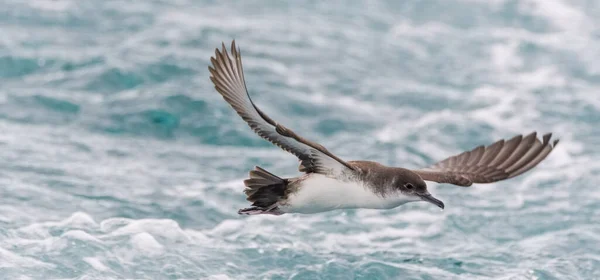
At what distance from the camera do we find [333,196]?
7957 mm

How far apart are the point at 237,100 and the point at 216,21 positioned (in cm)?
911

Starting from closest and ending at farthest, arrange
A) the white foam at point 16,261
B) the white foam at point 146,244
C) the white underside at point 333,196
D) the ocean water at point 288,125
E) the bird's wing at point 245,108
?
the bird's wing at point 245,108, the white underside at point 333,196, the white foam at point 16,261, the white foam at point 146,244, the ocean water at point 288,125

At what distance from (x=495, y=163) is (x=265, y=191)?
7.91 feet

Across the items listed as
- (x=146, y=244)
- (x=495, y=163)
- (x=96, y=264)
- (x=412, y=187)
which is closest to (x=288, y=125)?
(x=146, y=244)

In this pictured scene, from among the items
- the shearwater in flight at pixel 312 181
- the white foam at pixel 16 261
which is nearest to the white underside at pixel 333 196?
the shearwater in flight at pixel 312 181

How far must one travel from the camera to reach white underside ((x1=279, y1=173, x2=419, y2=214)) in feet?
26.1

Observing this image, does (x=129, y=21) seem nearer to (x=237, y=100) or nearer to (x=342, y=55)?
(x=342, y=55)

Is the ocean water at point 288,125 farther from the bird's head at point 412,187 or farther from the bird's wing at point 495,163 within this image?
the bird's head at point 412,187

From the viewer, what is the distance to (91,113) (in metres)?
12.7

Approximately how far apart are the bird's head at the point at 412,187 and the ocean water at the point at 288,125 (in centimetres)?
149

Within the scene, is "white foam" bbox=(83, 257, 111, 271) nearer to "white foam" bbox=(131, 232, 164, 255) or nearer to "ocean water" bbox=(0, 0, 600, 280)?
"ocean water" bbox=(0, 0, 600, 280)

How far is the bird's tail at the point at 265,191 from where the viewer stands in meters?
8.13

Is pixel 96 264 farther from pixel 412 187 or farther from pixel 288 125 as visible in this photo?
pixel 288 125

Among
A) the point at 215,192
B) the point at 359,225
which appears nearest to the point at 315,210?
the point at 359,225
